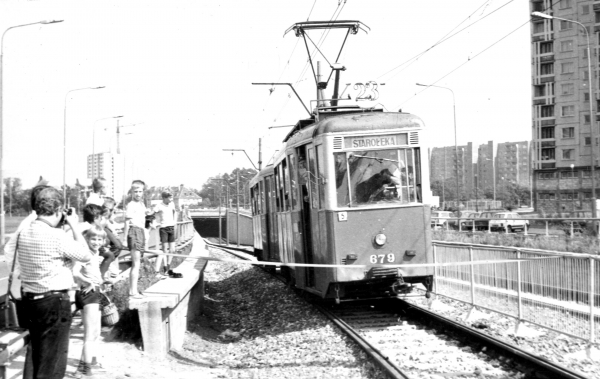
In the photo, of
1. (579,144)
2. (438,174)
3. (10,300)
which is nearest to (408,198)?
(10,300)

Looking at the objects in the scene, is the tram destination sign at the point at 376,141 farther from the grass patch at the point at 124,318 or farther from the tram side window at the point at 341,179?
the grass patch at the point at 124,318

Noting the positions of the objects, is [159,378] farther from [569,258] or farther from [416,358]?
[569,258]

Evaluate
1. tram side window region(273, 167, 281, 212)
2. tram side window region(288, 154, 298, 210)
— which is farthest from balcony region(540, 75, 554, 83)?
tram side window region(288, 154, 298, 210)

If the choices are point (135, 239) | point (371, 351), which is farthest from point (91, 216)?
point (371, 351)

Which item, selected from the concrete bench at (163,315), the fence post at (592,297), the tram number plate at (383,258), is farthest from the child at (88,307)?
the fence post at (592,297)

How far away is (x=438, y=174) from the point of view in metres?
186

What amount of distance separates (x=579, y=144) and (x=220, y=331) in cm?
6050

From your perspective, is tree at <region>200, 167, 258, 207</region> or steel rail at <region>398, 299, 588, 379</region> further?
tree at <region>200, 167, 258, 207</region>

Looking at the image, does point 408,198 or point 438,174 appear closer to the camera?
point 408,198

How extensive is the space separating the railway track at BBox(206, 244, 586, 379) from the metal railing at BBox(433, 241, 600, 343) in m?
1.00

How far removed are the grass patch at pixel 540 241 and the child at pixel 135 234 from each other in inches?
546

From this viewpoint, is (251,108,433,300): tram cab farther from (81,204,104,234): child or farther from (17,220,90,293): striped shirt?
(17,220,90,293): striped shirt

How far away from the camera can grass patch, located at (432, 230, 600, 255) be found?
20.3 m

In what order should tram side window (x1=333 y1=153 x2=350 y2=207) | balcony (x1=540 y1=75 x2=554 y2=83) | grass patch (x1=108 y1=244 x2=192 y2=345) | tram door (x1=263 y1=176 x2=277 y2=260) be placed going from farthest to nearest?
1. balcony (x1=540 y1=75 x2=554 y2=83)
2. tram door (x1=263 y1=176 x2=277 y2=260)
3. tram side window (x1=333 y1=153 x2=350 y2=207)
4. grass patch (x1=108 y1=244 x2=192 y2=345)
